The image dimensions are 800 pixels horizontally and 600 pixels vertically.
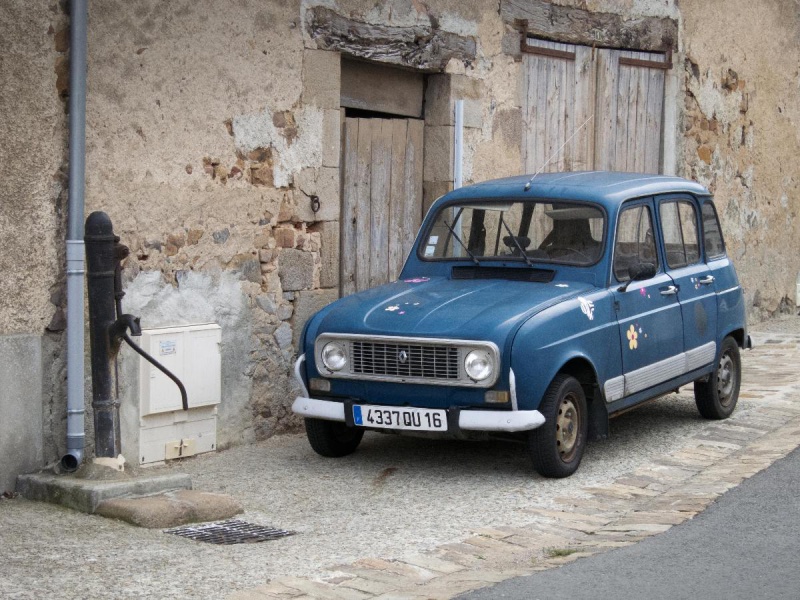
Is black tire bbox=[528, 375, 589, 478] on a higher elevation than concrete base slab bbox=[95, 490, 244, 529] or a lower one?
higher

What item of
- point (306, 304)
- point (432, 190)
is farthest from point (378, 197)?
point (306, 304)

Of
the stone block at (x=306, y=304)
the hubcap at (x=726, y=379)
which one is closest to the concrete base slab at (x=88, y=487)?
the stone block at (x=306, y=304)

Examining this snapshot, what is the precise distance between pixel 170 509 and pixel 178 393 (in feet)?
5.43

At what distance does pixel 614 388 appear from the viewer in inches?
305

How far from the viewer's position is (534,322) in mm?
7125

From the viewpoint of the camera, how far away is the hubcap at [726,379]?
9.20m

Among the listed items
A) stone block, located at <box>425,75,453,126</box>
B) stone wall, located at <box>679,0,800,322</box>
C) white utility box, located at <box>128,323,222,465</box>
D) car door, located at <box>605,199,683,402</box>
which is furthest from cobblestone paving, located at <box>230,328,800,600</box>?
stone wall, located at <box>679,0,800,322</box>

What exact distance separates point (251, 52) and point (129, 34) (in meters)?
1.05

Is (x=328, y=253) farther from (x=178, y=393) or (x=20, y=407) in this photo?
(x=20, y=407)

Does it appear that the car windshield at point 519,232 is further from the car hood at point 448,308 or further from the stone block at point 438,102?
the stone block at point 438,102

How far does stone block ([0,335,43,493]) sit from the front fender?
262 cm

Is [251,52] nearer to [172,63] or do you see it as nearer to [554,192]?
[172,63]

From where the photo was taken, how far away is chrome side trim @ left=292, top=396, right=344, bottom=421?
7.41 meters

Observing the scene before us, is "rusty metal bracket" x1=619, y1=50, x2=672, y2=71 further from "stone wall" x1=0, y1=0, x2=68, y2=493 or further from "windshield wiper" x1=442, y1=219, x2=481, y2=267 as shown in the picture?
"stone wall" x1=0, y1=0, x2=68, y2=493
